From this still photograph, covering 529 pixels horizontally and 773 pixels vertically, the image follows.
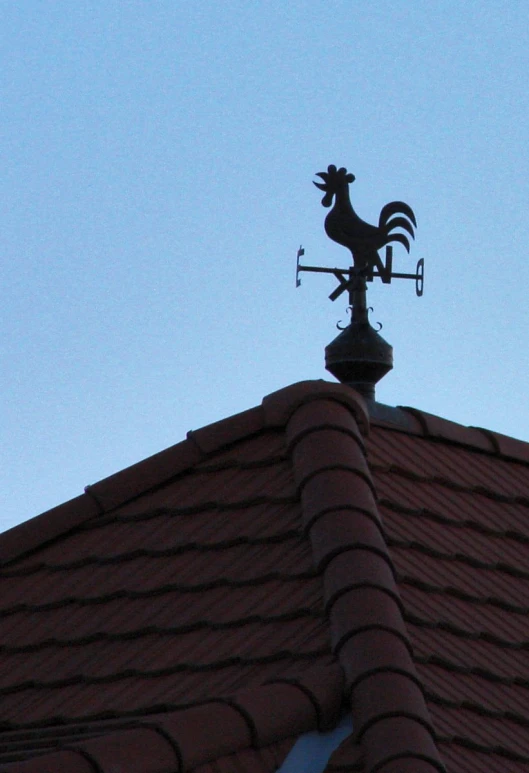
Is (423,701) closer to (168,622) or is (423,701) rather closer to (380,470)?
(168,622)

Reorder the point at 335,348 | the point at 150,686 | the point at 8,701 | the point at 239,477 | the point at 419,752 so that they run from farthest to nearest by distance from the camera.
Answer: the point at 335,348
the point at 239,477
the point at 8,701
the point at 150,686
the point at 419,752

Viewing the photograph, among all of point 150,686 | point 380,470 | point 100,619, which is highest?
point 380,470

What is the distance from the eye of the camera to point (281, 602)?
236 inches

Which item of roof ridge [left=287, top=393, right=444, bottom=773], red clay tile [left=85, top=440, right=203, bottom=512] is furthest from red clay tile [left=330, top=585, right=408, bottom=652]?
red clay tile [left=85, top=440, right=203, bottom=512]

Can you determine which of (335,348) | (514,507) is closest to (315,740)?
(514,507)

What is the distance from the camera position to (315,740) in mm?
5270

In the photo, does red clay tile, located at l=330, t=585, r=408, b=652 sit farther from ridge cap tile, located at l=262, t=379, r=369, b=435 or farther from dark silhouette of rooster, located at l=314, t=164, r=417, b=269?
dark silhouette of rooster, located at l=314, t=164, r=417, b=269

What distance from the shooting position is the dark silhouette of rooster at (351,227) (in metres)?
8.37

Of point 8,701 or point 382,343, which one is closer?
point 8,701

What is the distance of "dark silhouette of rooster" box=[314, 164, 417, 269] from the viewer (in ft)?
27.5

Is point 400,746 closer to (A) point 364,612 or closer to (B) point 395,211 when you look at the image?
(A) point 364,612

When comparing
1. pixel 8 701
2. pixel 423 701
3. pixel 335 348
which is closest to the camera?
pixel 423 701

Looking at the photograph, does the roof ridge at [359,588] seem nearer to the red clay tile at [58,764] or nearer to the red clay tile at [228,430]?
the red clay tile at [228,430]

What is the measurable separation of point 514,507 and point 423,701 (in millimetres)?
2539
